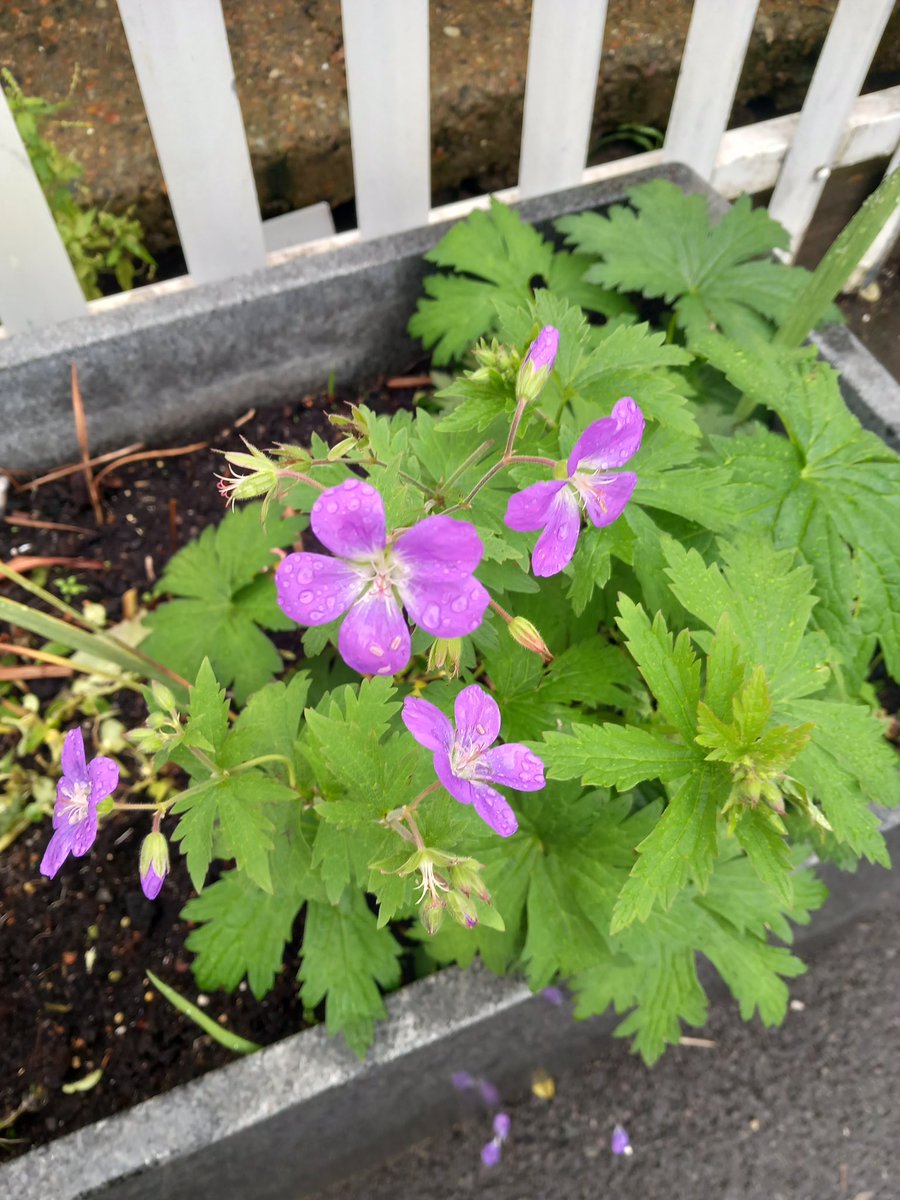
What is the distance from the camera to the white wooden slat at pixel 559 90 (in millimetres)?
1646

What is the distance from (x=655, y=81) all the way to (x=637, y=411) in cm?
175

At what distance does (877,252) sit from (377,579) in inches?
80.5

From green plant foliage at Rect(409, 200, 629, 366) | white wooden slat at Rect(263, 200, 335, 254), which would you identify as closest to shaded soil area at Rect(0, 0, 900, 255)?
white wooden slat at Rect(263, 200, 335, 254)

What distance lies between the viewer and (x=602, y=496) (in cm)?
95

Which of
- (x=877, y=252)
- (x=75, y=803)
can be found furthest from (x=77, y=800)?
(x=877, y=252)

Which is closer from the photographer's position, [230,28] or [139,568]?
[139,568]

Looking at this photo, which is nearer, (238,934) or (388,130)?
(238,934)

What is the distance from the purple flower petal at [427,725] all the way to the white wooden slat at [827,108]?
167cm

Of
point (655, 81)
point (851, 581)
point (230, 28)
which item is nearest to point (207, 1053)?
point (851, 581)

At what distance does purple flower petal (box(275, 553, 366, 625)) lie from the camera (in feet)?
2.71

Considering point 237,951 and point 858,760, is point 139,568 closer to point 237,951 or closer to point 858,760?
point 237,951

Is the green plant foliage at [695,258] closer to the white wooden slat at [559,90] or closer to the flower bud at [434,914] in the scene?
the white wooden slat at [559,90]

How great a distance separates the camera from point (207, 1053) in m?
1.52

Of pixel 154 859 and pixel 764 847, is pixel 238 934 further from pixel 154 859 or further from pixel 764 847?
pixel 764 847
